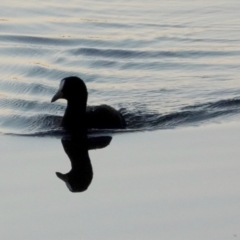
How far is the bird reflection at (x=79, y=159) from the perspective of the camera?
9680mm

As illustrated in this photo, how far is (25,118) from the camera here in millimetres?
12977

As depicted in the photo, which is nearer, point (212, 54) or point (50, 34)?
point (212, 54)

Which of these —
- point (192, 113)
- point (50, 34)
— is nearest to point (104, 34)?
point (50, 34)

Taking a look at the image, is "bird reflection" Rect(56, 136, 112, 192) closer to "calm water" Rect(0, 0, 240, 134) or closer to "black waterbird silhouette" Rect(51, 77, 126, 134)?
"black waterbird silhouette" Rect(51, 77, 126, 134)

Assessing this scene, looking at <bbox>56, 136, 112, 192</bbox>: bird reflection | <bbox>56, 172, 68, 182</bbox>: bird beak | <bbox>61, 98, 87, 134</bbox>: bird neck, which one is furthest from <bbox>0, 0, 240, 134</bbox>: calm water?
<bbox>56, 172, 68, 182</bbox>: bird beak

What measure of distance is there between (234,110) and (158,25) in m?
5.57

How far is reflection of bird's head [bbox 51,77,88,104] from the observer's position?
12.1 m

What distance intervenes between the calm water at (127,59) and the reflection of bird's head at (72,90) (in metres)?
0.53

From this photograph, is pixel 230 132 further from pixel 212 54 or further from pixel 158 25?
pixel 158 25

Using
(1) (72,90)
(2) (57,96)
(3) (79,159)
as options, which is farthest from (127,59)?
(3) (79,159)

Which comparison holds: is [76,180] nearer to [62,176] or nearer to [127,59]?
[62,176]

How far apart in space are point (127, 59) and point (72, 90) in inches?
176

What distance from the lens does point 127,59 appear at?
54.2 ft

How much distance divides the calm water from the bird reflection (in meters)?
0.67
